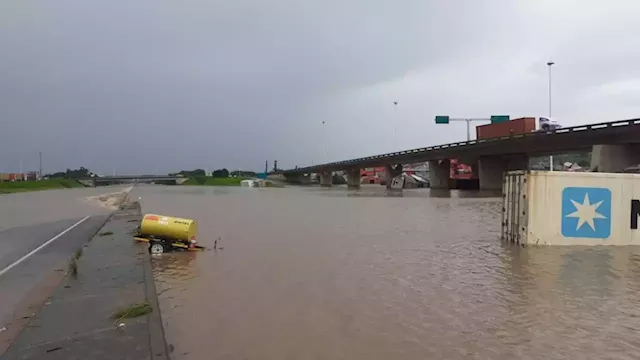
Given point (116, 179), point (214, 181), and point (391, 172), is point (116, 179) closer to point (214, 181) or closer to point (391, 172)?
point (214, 181)

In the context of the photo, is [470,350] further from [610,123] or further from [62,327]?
[610,123]

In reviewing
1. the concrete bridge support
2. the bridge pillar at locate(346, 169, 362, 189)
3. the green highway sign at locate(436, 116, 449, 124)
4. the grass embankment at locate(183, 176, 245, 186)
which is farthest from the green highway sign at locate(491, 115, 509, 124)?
the grass embankment at locate(183, 176, 245, 186)

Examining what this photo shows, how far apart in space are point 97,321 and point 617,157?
144 feet

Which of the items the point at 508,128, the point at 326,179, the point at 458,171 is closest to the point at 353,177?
the point at 326,179

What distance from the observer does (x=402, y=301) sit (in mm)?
8742

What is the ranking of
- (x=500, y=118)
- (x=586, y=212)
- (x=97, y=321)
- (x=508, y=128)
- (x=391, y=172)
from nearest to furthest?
(x=97, y=321), (x=586, y=212), (x=500, y=118), (x=508, y=128), (x=391, y=172)

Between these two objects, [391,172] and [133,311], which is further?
[391,172]

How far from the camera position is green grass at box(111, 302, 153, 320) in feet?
24.6

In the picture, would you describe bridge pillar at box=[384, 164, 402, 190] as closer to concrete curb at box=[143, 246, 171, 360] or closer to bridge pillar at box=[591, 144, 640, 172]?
bridge pillar at box=[591, 144, 640, 172]

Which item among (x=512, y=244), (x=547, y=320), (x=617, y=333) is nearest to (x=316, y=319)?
(x=547, y=320)

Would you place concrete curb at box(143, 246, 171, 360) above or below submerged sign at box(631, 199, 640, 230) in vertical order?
below

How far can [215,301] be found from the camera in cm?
895

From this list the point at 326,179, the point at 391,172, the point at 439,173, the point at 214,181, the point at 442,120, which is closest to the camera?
the point at 442,120

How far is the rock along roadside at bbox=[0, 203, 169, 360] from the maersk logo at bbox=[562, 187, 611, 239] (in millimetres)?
11034
